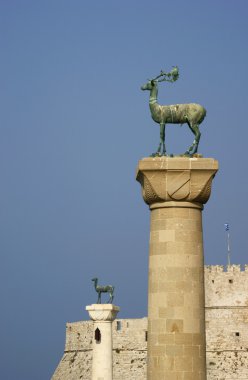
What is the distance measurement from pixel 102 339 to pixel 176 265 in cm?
1480

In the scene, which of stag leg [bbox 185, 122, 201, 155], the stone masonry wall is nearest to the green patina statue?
stag leg [bbox 185, 122, 201, 155]

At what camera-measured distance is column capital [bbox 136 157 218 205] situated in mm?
14875

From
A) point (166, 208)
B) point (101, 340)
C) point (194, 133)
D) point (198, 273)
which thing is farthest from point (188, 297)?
point (101, 340)

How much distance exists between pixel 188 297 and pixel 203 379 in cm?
122

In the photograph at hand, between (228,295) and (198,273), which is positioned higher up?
(228,295)

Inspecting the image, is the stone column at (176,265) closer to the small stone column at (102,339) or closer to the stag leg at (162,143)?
the stag leg at (162,143)

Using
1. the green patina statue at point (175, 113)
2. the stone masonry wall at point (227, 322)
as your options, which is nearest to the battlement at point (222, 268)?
the stone masonry wall at point (227, 322)

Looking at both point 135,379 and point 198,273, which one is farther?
point 135,379

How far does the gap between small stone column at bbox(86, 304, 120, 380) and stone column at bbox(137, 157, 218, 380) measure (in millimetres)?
14359

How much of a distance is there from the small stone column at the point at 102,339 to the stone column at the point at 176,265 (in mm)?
14359

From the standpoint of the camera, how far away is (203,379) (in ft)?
47.6

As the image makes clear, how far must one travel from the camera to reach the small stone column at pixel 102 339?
29.0m

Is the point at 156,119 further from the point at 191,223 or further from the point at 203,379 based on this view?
the point at 203,379

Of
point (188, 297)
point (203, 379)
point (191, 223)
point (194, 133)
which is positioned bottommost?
point (203, 379)
